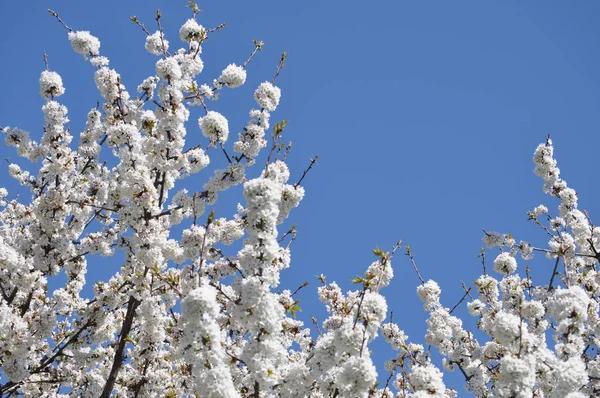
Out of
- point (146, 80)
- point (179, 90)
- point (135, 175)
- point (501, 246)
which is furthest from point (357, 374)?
point (146, 80)

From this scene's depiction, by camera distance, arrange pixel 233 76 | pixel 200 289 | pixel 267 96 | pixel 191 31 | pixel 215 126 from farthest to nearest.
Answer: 1. pixel 191 31
2. pixel 233 76
3. pixel 267 96
4. pixel 215 126
5. pixel 200 289

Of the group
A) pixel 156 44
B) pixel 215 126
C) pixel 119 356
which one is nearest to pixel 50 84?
pixel 156 44

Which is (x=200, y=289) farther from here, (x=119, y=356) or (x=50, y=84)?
(x=50, y=84)

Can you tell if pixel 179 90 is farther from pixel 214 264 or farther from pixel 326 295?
pixel 326 295

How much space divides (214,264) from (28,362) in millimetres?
4297

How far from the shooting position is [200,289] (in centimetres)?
647

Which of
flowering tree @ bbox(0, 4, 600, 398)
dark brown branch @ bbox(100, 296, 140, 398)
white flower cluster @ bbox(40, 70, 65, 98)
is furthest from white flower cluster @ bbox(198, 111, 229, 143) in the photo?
white flower cluster @ bbox(40, 70, 65, 98)

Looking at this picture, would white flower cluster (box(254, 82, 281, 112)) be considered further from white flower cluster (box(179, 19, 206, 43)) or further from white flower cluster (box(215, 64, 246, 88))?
white flower cluster (box(179, 19, 206, 43))

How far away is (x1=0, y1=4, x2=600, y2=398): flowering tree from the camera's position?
22.5 feet

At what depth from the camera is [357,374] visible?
645cm

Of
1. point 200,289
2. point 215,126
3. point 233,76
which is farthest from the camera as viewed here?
point 233,76

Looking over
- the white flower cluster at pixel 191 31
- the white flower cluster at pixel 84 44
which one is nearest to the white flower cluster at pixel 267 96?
the white flower cluster at pixel 191 31

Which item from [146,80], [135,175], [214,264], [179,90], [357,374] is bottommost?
[357,374]

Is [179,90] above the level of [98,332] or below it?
above
